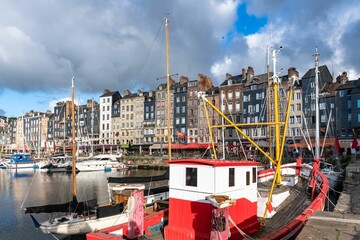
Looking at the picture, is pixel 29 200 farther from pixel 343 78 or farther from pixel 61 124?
pixel 61 124

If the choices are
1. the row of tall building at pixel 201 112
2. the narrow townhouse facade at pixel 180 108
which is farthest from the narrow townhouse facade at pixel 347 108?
the narrow townhouse facade at pixel 180 108

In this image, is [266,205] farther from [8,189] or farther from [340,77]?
[340,77]

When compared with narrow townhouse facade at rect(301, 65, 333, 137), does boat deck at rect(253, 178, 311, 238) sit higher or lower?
lower

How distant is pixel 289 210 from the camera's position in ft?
52.3

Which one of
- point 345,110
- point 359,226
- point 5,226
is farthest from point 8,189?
point 345,110

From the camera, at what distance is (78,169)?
7112 centimetres

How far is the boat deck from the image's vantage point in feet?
44.9

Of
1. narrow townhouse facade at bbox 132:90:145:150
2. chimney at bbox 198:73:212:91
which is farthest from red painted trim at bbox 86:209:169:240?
narrow townhouse facade at bbox 132:90:145:150

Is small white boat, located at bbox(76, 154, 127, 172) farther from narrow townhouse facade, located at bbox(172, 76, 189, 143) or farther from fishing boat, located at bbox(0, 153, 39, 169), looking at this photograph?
narrow townhouse facade, located at bbox(172, 76, 189, 143)

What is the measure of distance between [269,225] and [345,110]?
192 feet

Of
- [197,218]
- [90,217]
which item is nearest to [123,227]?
[197,218]

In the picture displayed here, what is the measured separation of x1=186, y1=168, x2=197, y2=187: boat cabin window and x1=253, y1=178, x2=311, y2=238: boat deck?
11.9 ft

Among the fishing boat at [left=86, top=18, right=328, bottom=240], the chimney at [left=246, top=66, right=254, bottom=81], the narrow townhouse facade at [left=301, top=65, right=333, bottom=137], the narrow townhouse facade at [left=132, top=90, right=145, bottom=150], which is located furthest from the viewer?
the narrow townhouse facade at [left=132, top=90, right=145, bottom=150]

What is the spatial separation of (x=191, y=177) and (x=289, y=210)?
23.2 ft
